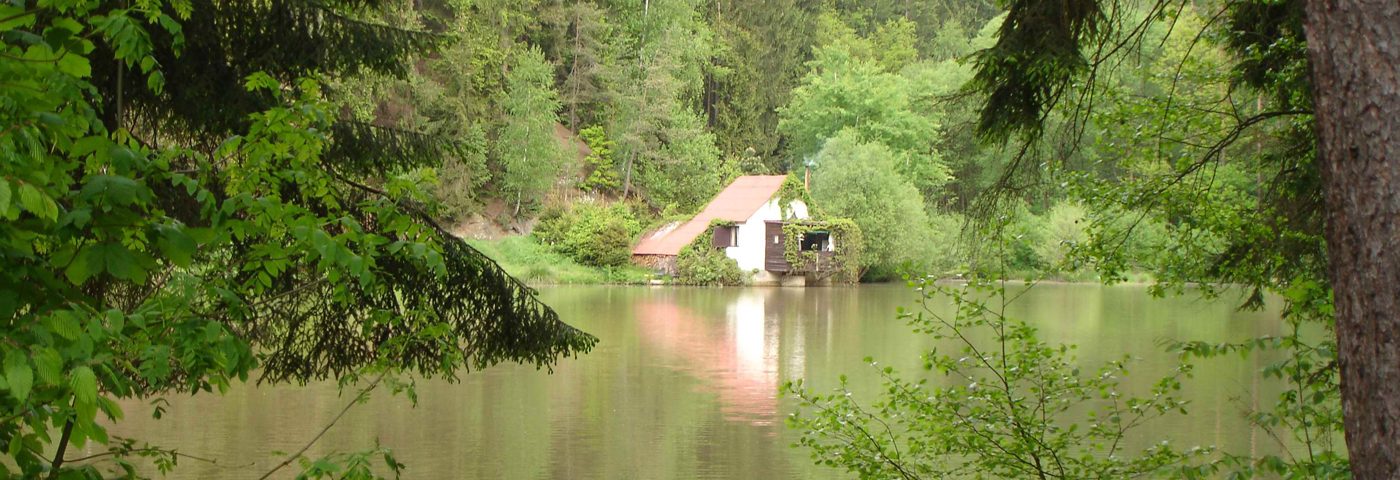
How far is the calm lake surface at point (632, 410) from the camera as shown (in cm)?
981

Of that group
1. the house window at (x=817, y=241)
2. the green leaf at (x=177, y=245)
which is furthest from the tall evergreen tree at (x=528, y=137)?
the green leaf at (x=177, y=245)

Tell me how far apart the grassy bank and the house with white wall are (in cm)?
102

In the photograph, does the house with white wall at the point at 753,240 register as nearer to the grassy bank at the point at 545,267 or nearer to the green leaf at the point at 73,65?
the grassy bank at the point at 545,267

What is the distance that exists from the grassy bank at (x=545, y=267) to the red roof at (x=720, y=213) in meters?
1.05

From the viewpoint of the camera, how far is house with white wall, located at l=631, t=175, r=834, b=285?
121ft

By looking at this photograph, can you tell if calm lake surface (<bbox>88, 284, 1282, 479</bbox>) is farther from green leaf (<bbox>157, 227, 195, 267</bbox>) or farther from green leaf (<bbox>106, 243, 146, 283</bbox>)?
green leaf (<bbox>106, 243, 146, 283</bbox>)

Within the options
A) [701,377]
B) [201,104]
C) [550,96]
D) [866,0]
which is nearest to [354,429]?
[701,377]

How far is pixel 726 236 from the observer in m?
37.1

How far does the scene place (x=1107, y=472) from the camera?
17.5ft

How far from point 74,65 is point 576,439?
8865 millimetres

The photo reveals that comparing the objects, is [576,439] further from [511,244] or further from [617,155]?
[617,155]

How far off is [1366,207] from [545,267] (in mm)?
33793

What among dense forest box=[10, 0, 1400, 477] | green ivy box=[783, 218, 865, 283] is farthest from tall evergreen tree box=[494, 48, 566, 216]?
dense forest box=[10, 0, 1400, 477]

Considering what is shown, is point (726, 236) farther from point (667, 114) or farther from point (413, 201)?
point (413, 201)
